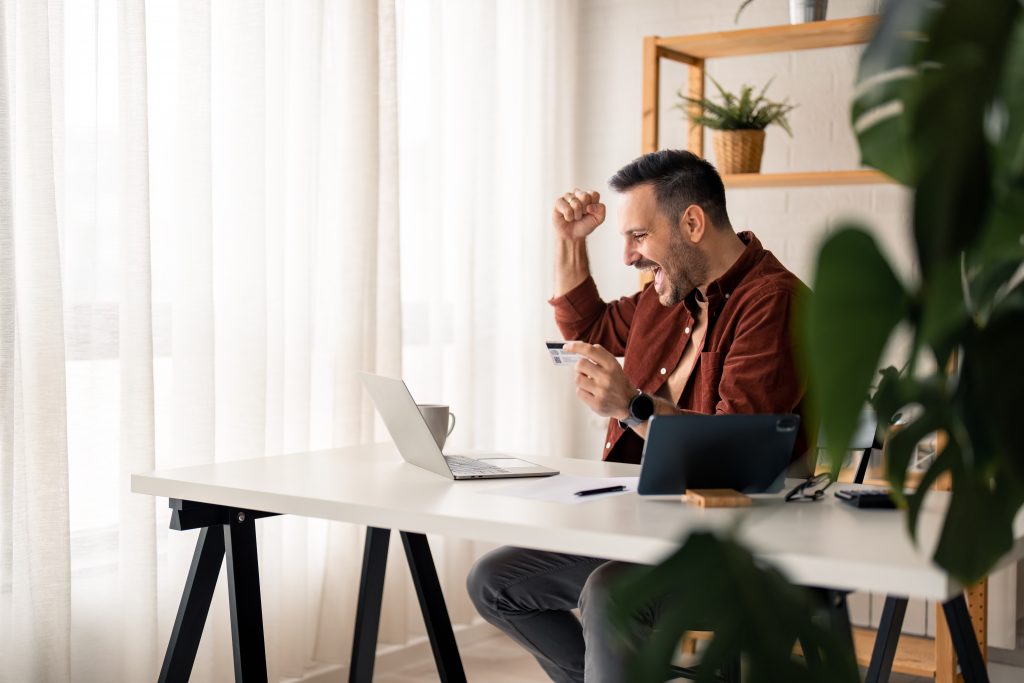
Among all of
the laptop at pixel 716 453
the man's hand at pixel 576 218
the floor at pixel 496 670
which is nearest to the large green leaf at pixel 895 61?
the laptop at pixel 716 453

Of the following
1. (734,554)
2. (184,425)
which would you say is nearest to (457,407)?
(184,425)

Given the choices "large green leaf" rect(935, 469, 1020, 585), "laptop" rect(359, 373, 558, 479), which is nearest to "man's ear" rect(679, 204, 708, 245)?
"laptop" rect(359, 373, 558, 479)

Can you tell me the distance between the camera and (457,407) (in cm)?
329

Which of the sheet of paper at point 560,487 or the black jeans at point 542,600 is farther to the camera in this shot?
the black jeans at point 542,600

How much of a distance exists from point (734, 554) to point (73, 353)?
2.12m

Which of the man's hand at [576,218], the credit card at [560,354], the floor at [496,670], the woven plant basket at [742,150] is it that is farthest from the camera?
the woven plant basket at [742,150]

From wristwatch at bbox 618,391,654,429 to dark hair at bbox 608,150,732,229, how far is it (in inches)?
23.0

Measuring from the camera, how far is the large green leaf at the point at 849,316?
0.32 meters

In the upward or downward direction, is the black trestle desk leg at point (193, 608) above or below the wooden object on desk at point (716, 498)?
below

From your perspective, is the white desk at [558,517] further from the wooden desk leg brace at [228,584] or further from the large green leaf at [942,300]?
the large green leaf at [942,300]

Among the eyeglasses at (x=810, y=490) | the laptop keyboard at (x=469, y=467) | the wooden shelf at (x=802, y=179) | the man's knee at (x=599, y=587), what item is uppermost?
the wooden shelf at (x=802, y=179)

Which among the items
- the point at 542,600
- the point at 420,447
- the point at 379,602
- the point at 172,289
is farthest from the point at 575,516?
the point at 172,289

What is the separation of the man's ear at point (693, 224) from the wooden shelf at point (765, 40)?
105 cm

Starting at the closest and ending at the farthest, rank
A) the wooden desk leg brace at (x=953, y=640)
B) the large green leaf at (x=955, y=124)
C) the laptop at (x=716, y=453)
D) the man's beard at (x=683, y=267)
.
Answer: the large green leaf at (x=955, y=124), the laptop at (x=716, y=453), the wooden desk leg brace at (x=953, y=640), the man's beard at (x=683, y=267)
